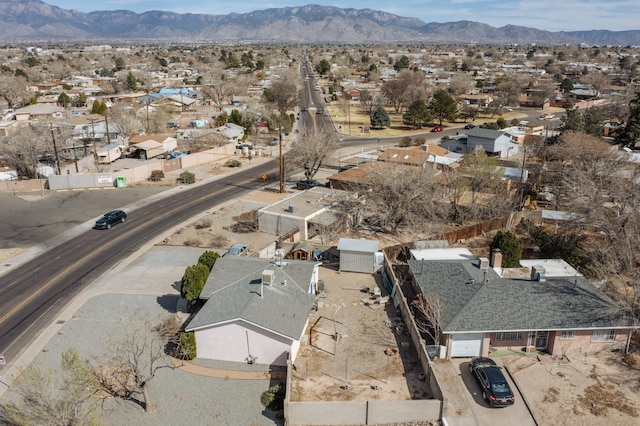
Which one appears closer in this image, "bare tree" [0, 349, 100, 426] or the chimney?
"bare tree" [0, 349, 100, 426]

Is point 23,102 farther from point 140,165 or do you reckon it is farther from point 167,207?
point 167,207

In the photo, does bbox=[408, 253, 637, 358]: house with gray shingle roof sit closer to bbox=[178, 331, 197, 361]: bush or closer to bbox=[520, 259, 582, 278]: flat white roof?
bbox=[520, 259, 582, 278]: flat white roof

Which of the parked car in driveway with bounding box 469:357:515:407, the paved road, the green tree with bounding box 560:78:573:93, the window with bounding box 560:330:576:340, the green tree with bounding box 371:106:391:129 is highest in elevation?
Answer: the green tree with bounding box 560:78:573:93

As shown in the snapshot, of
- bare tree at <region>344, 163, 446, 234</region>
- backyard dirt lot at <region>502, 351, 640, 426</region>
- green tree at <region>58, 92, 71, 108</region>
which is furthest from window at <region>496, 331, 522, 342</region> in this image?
green tree at <region>58, 92, 71, 108</region>

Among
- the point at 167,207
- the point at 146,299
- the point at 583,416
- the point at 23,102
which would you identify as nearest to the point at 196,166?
the point at 167,207

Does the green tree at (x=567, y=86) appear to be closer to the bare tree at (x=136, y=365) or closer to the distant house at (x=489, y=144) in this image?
the distant house at (x=489, y=144)

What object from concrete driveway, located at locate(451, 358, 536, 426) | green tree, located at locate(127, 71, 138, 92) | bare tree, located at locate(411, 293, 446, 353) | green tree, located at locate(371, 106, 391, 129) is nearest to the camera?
concrete driveway, located at locate(451, 358, 536, 426)

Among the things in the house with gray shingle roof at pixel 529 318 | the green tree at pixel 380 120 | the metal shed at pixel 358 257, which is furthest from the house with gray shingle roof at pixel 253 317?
the green tree at pixel 380 120
